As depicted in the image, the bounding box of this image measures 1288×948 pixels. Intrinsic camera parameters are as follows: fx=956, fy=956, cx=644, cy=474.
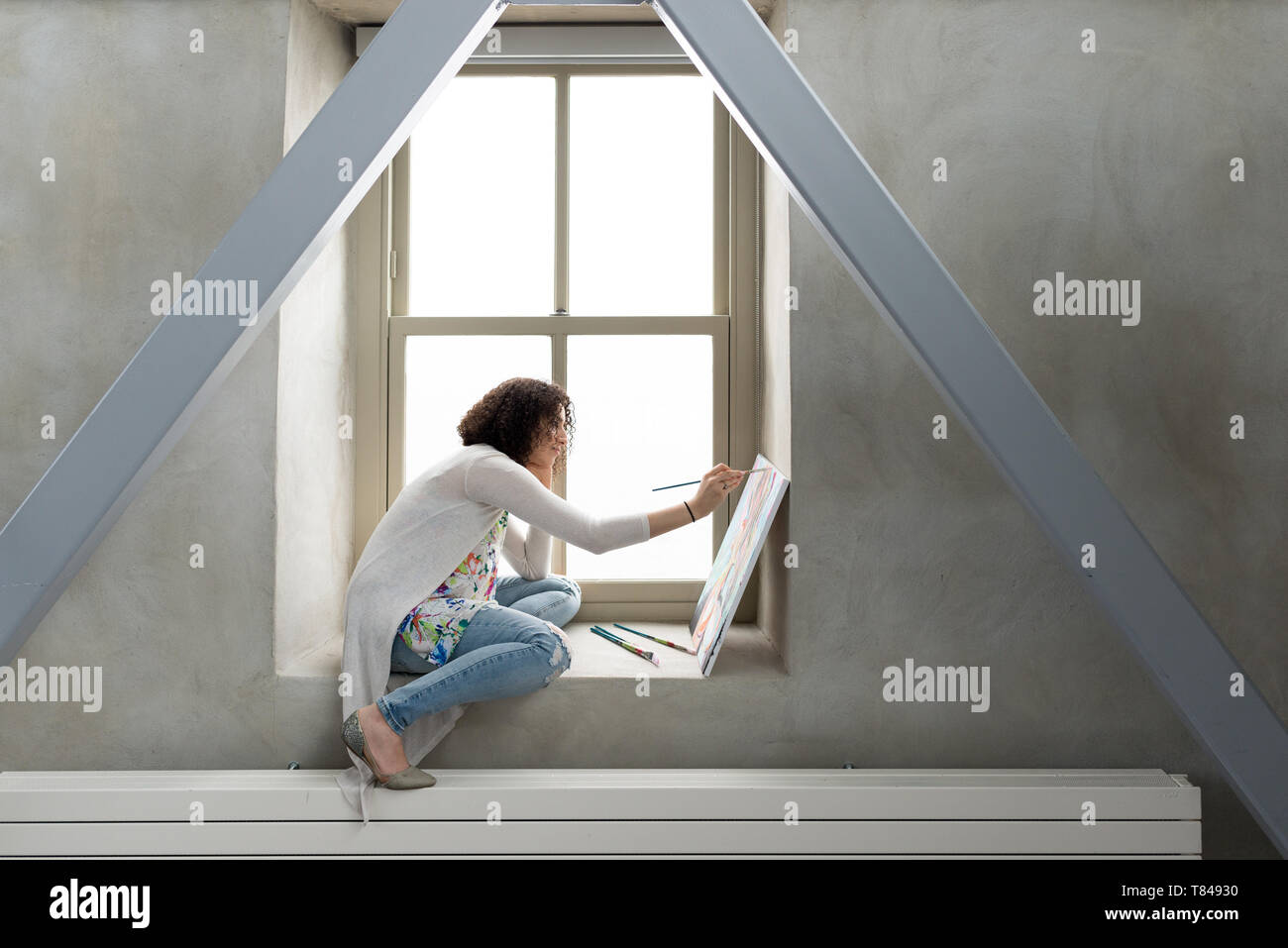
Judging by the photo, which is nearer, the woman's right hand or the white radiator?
the white radiator

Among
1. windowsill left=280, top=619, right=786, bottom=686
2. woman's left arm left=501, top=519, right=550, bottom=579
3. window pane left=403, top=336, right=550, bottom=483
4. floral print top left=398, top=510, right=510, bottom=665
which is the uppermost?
window pane left=403, top=336, right=550, bottom=483

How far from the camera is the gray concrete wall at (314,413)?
7.58ft

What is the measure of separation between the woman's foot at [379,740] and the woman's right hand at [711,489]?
80 cm

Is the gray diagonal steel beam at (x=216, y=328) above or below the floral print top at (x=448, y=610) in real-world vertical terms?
above

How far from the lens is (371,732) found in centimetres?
199

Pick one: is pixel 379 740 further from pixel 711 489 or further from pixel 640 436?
pixel 640 436

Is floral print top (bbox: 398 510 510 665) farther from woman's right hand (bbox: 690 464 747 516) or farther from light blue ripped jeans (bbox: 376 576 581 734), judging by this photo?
woman's right hand (bbox: 690 464 747 516)

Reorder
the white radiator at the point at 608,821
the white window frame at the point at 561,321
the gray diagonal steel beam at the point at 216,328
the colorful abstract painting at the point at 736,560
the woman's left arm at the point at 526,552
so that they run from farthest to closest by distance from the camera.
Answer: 1. the white window frame at the point at 561,321
2. the woman's left arm at the point at 526,552
3. the colorful abstract painting at the point at 736,560
4. the white radiator at the point at 608,821
5. the gray diagonal steel beam at the point at 216,328

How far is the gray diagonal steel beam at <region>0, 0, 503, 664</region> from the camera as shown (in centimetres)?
143

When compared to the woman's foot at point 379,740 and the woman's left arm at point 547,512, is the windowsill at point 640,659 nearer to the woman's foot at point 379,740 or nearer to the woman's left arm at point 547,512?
the woman's foot at point 379,740

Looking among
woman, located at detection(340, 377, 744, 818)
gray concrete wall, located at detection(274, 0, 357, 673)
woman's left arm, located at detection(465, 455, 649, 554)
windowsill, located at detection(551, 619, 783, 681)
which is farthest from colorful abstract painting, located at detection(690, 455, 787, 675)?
gray concrete wall, located at detection(274, 0, 357, 673)

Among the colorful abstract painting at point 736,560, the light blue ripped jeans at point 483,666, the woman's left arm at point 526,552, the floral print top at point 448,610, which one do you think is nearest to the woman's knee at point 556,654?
the light blue ripped jeans at point 483,666

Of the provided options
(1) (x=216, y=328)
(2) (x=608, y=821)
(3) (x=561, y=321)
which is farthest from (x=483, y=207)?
(2) (x=608, y=821)

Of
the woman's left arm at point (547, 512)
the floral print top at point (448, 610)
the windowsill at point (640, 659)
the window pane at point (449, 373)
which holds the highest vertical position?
the window pane at point (449, 373)
